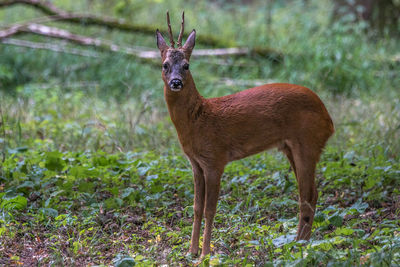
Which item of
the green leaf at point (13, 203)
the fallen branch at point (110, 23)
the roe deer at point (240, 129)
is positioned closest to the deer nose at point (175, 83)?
the roe deer at point (240, 129)

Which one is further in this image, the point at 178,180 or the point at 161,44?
the point at 178,180

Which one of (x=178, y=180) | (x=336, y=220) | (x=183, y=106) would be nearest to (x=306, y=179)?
(x=336, y=220)

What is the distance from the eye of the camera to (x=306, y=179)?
4.19 m

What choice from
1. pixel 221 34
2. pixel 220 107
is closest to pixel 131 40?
pixel 221 34

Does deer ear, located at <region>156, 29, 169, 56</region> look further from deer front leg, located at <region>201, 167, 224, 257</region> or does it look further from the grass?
the grass

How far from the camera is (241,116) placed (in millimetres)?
4145

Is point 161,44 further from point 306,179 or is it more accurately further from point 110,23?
point 110,23

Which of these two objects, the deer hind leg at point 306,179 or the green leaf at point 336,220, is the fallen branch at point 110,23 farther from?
the green leaf at point 336,220

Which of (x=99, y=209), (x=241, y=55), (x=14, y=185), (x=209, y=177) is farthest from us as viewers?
(x=241, y=55)

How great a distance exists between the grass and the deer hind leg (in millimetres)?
88

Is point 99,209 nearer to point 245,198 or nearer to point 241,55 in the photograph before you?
point 245,198

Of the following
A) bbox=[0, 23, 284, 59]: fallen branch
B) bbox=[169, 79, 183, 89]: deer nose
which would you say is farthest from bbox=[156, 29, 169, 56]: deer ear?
bbox=[0, 23, 284, 59]: fallen branch

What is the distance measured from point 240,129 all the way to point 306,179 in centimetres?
69

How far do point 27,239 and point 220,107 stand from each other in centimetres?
194
